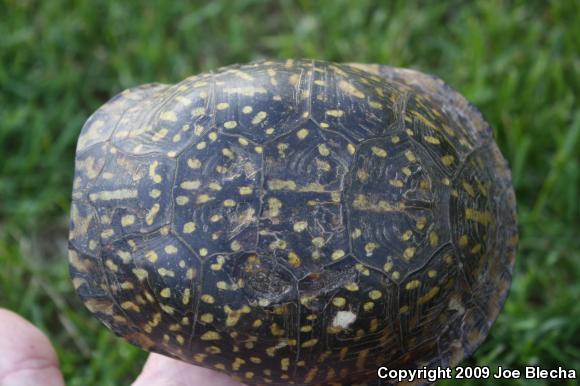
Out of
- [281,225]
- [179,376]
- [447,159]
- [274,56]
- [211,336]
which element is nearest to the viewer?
[281,225]

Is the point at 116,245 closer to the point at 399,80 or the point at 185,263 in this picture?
the point at 185,263

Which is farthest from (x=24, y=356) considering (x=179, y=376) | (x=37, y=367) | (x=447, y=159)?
(x=447, y=159)

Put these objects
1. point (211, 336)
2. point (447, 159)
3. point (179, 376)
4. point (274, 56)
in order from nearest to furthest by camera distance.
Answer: point (211, 336)
point (447, 159)
point (179, 376)
point (274, 56)

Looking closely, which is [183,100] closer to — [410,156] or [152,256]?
[152,256]

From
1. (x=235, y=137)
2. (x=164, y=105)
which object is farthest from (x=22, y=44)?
(x=235, y=137)

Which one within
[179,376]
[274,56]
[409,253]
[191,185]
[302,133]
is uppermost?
[274,56]

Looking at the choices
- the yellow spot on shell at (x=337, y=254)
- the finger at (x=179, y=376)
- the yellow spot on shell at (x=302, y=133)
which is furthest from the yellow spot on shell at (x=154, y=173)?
the finger at (x=179, y=376)

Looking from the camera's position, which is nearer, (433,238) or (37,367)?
(433,238)

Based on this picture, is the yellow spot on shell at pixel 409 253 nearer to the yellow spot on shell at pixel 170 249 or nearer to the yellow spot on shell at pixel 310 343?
the yellow spot on shell at pixel 310 343
